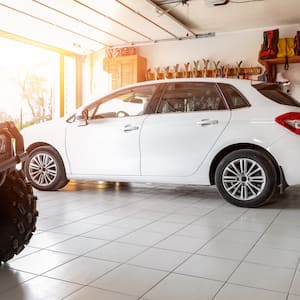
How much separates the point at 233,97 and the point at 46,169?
240 cm

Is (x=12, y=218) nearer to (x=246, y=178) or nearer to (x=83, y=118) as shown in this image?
(x=246, y=178)

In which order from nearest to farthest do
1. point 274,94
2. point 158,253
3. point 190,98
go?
point 158,253
point 274,94
point 190,98

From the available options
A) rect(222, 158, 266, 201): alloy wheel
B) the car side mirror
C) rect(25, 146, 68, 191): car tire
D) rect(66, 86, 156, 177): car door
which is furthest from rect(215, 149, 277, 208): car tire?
rect(25, 146, 68, 191): car tire

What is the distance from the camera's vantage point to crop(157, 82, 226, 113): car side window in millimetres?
4344

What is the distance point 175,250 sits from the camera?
264 centimetres

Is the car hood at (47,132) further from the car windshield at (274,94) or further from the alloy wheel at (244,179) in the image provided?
the car windshield at (274,94)

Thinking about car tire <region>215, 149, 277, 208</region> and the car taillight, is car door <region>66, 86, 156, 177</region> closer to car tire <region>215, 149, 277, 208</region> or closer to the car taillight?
car tire <region>215, 149, 277, 208</region>

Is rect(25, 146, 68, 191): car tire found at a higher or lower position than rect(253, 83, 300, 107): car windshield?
lower

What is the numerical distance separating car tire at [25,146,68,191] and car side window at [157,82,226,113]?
1433 mm

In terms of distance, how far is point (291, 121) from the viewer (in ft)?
12.8

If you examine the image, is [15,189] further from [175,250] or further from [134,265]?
[175,250]

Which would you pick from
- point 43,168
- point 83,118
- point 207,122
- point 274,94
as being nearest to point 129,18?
point 83,118

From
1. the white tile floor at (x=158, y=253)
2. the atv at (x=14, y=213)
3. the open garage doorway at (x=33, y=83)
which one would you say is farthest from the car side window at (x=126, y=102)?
the open garage doorway at (x=33, y=83)

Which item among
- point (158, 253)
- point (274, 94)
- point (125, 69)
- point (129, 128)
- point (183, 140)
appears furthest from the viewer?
point (125, 69)
